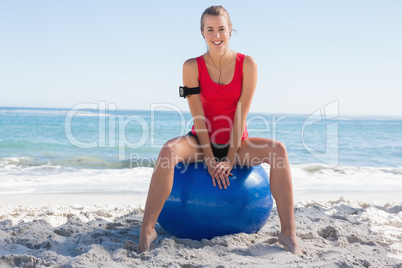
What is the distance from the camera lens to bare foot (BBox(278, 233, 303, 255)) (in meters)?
2.72

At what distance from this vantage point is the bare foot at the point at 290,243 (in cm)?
272

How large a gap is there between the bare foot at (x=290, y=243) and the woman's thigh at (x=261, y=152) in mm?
537

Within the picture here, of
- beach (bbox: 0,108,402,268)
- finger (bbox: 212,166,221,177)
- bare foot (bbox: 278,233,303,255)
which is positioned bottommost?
beach (bbox: 0,108,402,268)

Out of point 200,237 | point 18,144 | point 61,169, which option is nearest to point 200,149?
point 200,237

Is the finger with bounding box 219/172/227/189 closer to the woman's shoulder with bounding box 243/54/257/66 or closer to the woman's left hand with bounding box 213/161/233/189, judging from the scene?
the woman's left hand with bounding box 213/161/233/189

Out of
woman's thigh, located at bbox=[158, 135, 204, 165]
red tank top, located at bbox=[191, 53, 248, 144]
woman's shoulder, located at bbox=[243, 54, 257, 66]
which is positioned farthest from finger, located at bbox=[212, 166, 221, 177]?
woman's shoulder, located at bbox=[243, 54, 257, 66]

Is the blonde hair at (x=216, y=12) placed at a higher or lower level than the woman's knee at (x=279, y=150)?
higher

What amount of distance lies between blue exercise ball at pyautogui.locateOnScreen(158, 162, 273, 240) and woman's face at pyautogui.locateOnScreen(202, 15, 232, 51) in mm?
949

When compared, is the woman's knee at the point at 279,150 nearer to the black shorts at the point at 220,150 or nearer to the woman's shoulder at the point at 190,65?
the black shorts at the point at 220,150

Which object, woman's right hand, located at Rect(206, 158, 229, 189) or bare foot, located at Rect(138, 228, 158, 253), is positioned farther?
woman's right hand, located at Rect(206, 158, 229, 189)

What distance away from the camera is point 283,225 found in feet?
9.39

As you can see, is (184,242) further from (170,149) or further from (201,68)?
(201,68)

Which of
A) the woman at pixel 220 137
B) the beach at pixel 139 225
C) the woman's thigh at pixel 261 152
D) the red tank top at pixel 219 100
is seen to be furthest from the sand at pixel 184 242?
the red tank top at pixel 219 100

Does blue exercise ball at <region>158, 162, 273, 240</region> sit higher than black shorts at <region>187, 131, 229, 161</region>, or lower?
lower
